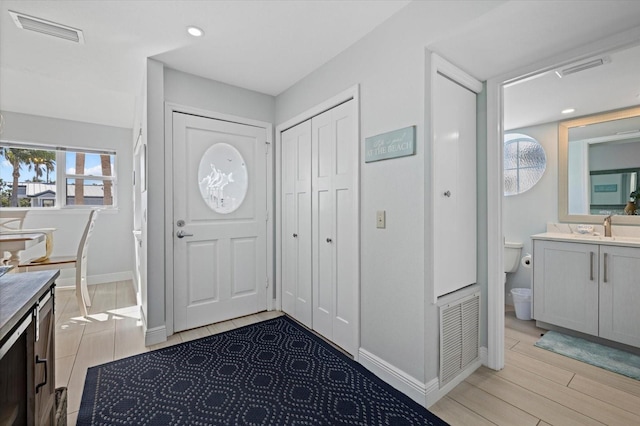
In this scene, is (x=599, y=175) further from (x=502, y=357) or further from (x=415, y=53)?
(x=415, y=53)

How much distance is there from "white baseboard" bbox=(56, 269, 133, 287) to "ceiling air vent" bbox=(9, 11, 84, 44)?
3445 mm

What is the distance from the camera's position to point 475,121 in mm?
2125

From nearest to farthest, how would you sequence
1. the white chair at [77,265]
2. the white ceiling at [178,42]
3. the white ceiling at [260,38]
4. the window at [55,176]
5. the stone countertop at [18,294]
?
the stone countertop at [18,294]
the white ceiling at [260,38]
the white ceiling at [178,42]
the white chair at [77,265]
the window at [55,176]

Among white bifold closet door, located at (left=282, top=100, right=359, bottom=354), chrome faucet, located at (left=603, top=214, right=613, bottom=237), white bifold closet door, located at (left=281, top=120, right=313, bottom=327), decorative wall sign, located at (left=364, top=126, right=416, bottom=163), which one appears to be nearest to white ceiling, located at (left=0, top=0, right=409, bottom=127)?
white bifold closet door, located at (left=282, top=100, right=359, bottom=354)

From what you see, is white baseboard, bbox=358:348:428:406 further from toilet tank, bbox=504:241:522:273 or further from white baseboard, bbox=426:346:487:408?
toilet tank, bbox=504:241:522:273

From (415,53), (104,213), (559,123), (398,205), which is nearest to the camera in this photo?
(415,53)

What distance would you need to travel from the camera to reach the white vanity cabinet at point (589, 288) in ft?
7.43

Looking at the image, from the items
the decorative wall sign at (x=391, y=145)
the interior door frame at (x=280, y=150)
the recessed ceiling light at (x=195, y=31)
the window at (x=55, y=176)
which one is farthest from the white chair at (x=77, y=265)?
the decorative wall sign at (x=391, y=145)

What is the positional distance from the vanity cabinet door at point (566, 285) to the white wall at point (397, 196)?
1.26 meters

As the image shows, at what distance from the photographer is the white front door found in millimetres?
2686

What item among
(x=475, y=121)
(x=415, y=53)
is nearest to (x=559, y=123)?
(x=475, y=121)

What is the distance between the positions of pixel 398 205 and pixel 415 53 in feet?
3.07

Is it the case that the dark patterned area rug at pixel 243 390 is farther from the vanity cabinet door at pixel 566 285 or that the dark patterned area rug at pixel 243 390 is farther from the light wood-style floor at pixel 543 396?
the vanity cabinet door at pixel 566 285

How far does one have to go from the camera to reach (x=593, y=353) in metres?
2.28
